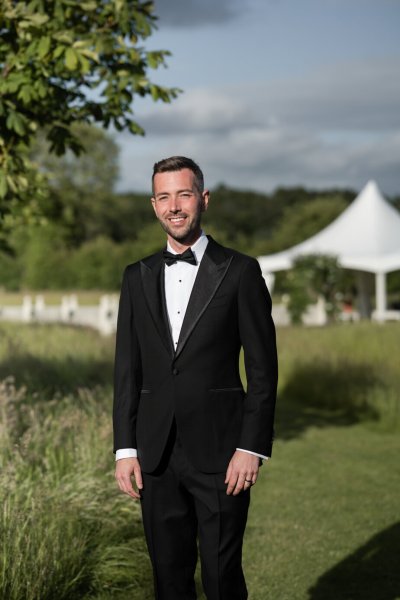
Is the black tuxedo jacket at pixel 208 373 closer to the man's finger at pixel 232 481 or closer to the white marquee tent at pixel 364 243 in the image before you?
the man's finger at pixel 232 481

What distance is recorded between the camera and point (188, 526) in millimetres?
3639

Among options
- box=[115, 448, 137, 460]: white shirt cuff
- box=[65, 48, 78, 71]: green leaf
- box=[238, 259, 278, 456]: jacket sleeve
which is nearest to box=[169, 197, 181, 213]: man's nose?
box=[238, 259, 278, 456]: jacket sleeve

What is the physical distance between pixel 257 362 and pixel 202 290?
35cm

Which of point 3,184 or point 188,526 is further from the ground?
point 3,184

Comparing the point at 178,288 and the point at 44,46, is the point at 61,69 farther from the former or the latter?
the point at 178,288

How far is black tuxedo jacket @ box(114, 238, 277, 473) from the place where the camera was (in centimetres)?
347

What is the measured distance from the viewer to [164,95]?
724 centimetres

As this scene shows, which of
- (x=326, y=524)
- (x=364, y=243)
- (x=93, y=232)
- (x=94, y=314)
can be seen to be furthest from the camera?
(x=93, y=232)

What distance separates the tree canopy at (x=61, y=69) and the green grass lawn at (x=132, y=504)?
1813 millimetres

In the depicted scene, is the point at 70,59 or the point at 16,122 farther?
the point at 16,122

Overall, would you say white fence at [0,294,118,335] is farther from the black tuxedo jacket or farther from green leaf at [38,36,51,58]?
the black tuxedo jacket

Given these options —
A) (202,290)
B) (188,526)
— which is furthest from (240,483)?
(202,290)

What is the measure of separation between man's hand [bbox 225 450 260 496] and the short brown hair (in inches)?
40.2

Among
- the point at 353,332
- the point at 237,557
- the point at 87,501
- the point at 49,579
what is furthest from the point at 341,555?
the point at 353,332
